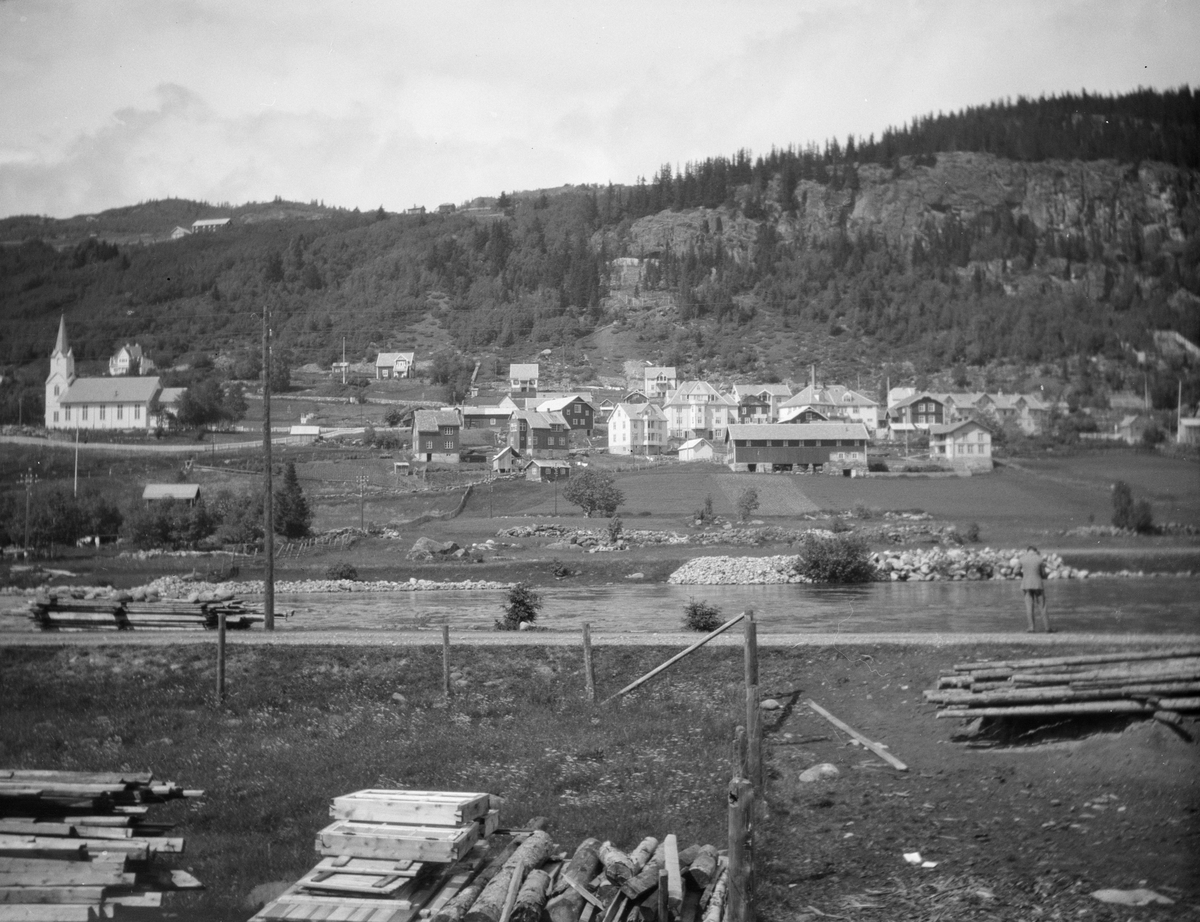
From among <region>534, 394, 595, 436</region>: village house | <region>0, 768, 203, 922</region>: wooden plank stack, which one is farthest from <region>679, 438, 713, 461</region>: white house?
<region>0, 768, 203, 922</region>: wooden plank stack

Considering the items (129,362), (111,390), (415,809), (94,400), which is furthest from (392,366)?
(415,809)

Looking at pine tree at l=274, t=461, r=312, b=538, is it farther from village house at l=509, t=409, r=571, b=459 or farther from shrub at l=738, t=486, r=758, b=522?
shrub at l=738, t=486, r=758, b=522

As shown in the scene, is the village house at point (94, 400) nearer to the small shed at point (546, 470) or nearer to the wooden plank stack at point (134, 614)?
the wooden plank stack at point (134, 614)

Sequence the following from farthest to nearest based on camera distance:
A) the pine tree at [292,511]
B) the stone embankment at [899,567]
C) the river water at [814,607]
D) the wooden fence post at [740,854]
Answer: the pine tree at [292,511] < the stone embankment at [899,567] < the river water at [814,607] < the wooden fence post at [740,854]

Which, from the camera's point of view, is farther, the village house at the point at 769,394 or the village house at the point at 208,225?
the village house at the point at 208,225

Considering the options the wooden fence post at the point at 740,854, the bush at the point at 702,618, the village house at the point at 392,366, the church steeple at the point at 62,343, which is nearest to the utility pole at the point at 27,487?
the church steeple at the point at 62,343
